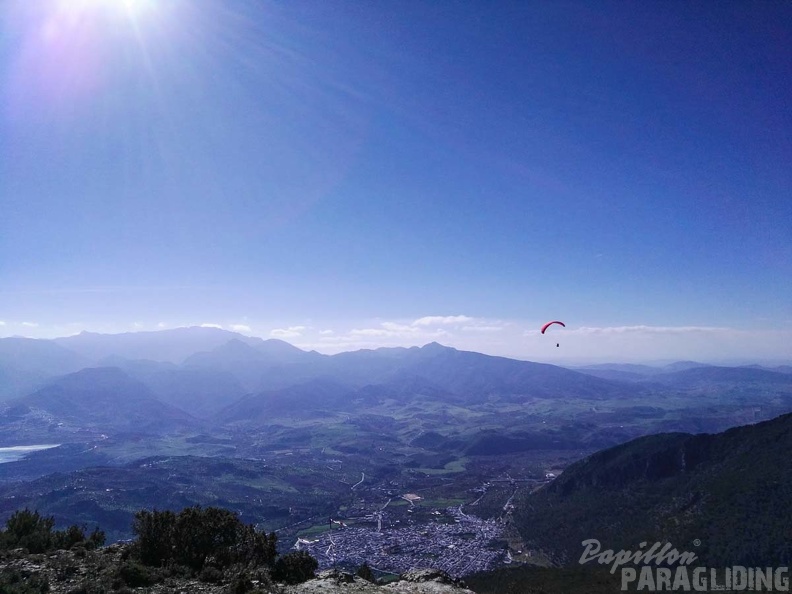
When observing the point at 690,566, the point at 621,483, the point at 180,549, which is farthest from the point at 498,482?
the point at 180,549

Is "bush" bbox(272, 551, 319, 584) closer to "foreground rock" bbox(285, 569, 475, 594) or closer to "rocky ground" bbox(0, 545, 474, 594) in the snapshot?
"foreground rock" bbox(285, 569, 475, 594)

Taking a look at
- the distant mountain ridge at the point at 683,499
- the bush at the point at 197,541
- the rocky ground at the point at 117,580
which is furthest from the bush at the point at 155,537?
the distant mountain ridge at the point at 683,499

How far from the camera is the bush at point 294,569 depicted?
1900 cm

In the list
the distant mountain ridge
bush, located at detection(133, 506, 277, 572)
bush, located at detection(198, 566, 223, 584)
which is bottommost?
the distant mountain ridge

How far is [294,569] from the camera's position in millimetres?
19922

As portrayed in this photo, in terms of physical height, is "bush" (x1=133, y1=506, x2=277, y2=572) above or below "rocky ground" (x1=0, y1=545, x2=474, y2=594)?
below

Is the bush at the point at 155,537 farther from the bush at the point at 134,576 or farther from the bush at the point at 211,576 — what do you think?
the bush at the point at 211,576

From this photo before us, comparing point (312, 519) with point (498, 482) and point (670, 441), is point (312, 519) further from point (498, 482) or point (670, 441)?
point (670, 441)

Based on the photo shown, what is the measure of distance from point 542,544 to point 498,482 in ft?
Answer: 278

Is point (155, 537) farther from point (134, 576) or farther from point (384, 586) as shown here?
point (384, 586)

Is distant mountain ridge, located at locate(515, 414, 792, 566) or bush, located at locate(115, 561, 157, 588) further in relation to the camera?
distant mountain ridge, located at locate(515, 414, 792, 566)

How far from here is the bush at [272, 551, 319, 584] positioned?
19.0 metres

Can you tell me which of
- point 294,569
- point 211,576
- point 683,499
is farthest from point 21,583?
point 683,499

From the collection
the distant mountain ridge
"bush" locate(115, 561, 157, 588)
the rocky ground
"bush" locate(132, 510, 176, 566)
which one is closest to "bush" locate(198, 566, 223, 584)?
the rocky ground
